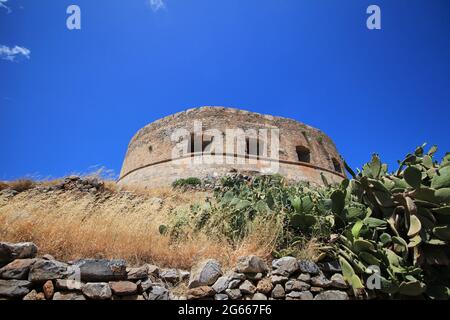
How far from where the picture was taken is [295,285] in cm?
291

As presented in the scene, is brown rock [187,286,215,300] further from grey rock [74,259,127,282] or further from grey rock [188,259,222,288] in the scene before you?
grey rock [74,259,127,282]

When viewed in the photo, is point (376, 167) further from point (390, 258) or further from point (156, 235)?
point (156, 235)

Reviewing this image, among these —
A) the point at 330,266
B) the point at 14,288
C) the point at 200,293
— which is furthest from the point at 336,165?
the point at 14,288

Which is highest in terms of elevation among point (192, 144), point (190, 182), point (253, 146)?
point (192, 144)

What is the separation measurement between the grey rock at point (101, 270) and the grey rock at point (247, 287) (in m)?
1.12

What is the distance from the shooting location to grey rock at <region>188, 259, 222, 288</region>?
282 cm

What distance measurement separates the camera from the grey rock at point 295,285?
2904 mm

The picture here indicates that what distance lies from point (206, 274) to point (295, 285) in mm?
883

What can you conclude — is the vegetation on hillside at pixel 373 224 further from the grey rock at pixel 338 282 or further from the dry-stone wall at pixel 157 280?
the dry-stone wall at pixel 157 280

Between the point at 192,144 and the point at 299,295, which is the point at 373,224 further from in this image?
the point at 192,144

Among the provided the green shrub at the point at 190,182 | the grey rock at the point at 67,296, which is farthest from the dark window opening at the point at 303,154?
the grey rock at the point at 67,296

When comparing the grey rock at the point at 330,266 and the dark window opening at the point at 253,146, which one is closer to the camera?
the grey rock at the point at 330,266

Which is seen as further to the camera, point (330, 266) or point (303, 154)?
point (303, 154)

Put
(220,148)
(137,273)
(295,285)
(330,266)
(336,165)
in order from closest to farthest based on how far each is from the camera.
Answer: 1. (137,273)
2. (295,285)
3. (330,266)
4. (220,148)
5. (336,165)
